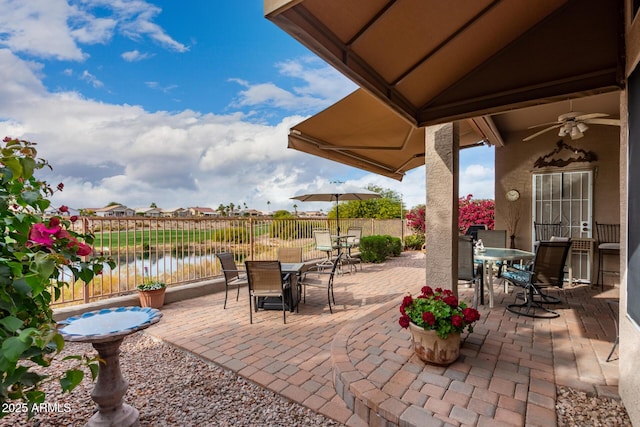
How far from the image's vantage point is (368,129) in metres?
3.78

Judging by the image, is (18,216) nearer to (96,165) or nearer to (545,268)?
(545,268)

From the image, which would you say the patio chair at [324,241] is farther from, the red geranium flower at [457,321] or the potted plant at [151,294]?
the red geranium flower at [457,321]

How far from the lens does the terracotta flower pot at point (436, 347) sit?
99.6 inches

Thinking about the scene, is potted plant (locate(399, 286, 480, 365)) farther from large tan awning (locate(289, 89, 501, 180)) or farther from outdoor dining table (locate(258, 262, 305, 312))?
outdoor dining table (locate(258, 262, 305, 312))

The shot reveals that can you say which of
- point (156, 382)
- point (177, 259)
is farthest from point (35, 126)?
point (156, 382)

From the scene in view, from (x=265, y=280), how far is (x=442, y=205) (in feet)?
8.38

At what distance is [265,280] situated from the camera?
417cm

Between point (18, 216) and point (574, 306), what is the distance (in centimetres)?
610

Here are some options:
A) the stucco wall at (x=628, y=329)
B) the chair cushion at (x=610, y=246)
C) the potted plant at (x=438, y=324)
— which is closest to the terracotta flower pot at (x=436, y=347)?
the potted plant at (x=438, y=324)

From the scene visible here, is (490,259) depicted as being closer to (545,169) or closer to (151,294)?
(545,169)

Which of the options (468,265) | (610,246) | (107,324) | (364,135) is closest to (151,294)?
(107,324)

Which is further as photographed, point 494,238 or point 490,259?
point 494,238

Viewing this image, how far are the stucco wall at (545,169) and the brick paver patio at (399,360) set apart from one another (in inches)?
91.9

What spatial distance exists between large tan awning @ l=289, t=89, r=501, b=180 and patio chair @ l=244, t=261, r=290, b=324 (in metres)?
1.69
